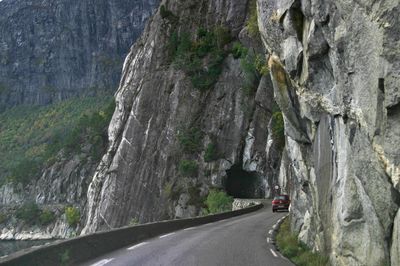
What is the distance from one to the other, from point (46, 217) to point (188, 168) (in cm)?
7369

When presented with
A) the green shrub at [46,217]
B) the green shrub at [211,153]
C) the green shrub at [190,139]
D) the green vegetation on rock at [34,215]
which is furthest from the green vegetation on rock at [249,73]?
A: the green vegetation on rock at [34,215]

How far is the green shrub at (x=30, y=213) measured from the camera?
127062mm

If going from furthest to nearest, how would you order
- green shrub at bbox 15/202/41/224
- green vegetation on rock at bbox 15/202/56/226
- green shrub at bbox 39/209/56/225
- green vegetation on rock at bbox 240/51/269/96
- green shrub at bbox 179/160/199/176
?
green shrub at bbox 15/202/41/224 < green vegetation on rock at bbox 15/202/56/226 < green shrub at bbox 39/209/56/225 < green shrub at bbox 179/160/199/176 < green vegetation on rock at bbox 240/51/269/96

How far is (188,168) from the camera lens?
60.8 meters

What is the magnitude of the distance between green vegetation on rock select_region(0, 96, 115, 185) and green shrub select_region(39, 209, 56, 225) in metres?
16.2

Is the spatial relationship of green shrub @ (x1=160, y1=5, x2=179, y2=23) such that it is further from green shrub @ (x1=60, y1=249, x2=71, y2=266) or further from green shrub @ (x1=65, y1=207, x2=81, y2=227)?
green shrub @ (x1=60, y1=249, x2=71, y2=266)

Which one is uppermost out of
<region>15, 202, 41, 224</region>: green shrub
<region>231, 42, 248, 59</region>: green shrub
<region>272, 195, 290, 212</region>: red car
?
<region>231, 42, 248, 59</region>: green shrub

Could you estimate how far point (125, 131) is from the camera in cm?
7256

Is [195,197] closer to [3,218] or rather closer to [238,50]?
[238,50]

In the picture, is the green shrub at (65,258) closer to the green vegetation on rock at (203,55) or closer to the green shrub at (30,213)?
the green vegetation on rock at (203,55)

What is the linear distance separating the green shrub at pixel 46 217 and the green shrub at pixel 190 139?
70568 mm

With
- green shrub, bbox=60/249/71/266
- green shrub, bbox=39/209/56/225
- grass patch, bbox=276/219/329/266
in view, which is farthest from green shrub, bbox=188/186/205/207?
green shrub, bbox=39/209/56/225

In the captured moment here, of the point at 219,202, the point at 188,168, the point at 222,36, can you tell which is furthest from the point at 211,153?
the point at 222,36

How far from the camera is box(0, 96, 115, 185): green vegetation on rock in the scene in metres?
128
